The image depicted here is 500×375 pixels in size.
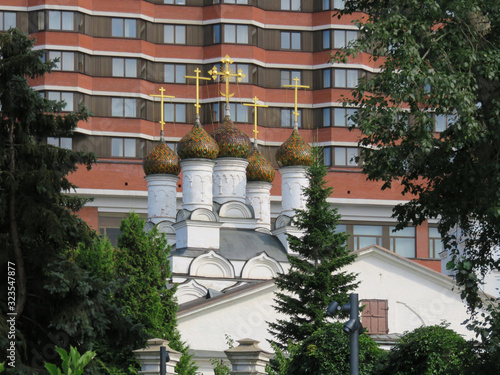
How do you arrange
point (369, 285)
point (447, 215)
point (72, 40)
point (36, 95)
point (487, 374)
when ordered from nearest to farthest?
point (487, 374) → point (447, 215) → point (36, 95) → point (369, 285) → point (72, 40)

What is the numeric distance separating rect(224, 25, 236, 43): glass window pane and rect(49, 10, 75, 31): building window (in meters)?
8.28

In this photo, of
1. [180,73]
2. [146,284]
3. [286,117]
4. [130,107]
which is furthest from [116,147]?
[146,284]

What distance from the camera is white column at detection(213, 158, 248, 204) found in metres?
50.6

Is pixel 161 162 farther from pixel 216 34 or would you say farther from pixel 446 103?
pixel 446 103

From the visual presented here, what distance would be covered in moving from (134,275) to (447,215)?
15068 mm

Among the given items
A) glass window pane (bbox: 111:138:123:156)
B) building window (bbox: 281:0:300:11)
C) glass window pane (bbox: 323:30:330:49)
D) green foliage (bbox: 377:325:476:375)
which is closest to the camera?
green foliage (bbox: 377:325:476:375)

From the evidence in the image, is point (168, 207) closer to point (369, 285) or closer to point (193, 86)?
point (369, 285)

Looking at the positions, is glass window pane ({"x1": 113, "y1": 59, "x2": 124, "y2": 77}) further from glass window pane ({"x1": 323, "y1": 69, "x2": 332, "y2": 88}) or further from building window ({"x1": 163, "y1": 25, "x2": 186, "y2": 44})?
glass window pane ({"x1": 323, "y1": 69, "x2": 332, "y2": 88})

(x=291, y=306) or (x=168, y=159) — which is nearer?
(x=291, y=306)

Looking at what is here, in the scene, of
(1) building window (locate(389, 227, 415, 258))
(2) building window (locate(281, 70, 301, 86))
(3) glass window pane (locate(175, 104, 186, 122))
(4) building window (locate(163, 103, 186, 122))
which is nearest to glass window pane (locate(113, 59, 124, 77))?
(4) building window (locate(163, 103, 186, 122))

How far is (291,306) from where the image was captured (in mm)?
34875

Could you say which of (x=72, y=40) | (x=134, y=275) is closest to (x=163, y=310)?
(x=134, y=275)

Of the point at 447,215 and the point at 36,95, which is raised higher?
the point at 36,95

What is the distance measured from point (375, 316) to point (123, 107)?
27187 mm
